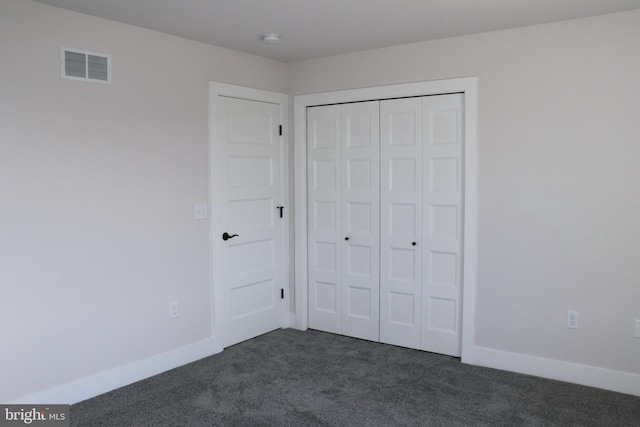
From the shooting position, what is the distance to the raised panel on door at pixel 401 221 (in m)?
4.07

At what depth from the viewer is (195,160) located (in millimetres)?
3906

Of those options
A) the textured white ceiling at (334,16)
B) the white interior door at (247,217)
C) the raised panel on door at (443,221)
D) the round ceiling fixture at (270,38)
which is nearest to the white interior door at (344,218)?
the white interior door at (247,217)

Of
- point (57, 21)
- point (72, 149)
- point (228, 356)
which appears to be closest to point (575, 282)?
point (228, 356)

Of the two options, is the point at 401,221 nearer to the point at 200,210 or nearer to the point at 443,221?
the point at 443,221

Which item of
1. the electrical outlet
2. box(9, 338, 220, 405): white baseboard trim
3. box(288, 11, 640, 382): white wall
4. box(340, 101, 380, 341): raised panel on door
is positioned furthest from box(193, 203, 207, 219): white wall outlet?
the electrical outlet

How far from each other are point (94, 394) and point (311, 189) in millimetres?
2451

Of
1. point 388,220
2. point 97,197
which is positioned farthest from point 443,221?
point 97,197

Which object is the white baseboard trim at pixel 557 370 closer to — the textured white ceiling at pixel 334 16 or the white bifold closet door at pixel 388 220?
the white bifold closet door at pixel 388 220

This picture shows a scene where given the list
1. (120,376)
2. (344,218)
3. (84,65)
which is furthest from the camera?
(344,218)

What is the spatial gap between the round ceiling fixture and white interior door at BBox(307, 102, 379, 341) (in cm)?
90

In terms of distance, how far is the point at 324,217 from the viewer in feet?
15.1

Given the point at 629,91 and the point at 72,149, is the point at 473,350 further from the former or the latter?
the point at 72,149

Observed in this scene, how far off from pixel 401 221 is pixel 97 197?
93.5 inches

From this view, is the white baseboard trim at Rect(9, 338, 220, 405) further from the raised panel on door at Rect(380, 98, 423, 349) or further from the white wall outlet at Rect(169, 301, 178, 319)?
the raised panel on door at Rect(380, 98, 423, 349)
